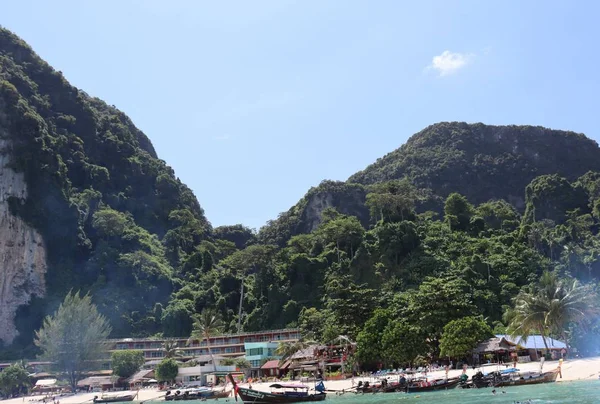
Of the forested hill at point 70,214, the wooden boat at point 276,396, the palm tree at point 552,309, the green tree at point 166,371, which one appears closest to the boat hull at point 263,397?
the wooden boat at point 276,396

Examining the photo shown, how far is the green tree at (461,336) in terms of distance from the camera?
45188mm

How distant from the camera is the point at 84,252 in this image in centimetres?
9244

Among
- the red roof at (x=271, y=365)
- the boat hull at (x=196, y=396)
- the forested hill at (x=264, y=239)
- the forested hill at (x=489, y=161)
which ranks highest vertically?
the forested hill at (x=489, y=161)

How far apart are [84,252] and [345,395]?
203 feet

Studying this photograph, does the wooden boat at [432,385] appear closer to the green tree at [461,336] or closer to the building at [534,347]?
the green tree at [461,336]

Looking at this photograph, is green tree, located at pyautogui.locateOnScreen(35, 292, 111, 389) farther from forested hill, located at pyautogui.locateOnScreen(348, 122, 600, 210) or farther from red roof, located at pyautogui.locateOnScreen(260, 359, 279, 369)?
forested hill, located at pyautogui.locateOnScreen(348, 122, 600, 210)

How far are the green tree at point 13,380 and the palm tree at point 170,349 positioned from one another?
14.8 meters

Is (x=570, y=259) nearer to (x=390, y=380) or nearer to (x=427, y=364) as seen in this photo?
(x=427, y=364)

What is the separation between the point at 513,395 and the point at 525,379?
534 cm

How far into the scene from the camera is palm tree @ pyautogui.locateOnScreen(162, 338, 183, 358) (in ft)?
232

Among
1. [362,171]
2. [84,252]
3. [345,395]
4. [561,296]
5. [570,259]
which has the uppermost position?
[362,171]

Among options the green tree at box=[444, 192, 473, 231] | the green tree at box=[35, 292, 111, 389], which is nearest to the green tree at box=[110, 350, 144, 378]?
the green tree at box=[35, 292, 111, 389]

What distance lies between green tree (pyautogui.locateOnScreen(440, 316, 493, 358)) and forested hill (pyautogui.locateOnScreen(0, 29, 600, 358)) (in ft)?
9.02

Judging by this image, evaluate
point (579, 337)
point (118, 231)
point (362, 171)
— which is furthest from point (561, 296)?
point (362, 171)
